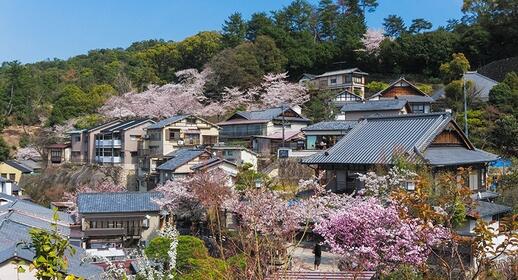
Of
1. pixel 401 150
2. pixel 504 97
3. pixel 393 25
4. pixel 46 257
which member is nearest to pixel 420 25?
pixel 393 25

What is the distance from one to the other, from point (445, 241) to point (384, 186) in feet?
20.1

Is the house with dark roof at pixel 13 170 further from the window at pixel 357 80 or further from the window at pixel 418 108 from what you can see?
the window at pixel 418 108

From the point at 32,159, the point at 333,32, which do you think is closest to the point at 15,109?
the point at 32,159

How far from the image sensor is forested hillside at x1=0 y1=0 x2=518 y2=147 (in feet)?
141

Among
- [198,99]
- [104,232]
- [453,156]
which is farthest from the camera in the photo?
[198,99]

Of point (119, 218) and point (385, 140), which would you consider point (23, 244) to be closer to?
point (385, 140)

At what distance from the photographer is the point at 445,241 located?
9.04 m

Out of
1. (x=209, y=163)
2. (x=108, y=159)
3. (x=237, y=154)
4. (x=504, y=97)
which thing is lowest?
(x=209, y=163)

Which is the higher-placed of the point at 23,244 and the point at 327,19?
the point at 327,19

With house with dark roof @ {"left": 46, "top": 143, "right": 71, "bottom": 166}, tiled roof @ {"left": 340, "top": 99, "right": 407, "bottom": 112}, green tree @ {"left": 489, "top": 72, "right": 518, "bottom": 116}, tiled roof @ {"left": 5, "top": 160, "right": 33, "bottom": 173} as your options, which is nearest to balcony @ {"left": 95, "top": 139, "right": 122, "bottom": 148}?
house with dark roof @ {"left": 46, "top": 143, "right": 71, "bottom": 166}

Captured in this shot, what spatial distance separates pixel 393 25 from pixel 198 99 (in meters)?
20.8

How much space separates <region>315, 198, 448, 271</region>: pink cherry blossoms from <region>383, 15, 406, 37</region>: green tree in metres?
41.6

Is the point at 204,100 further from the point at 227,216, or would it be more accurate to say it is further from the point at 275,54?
the point at 227,216

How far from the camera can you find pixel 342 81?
45125mm
